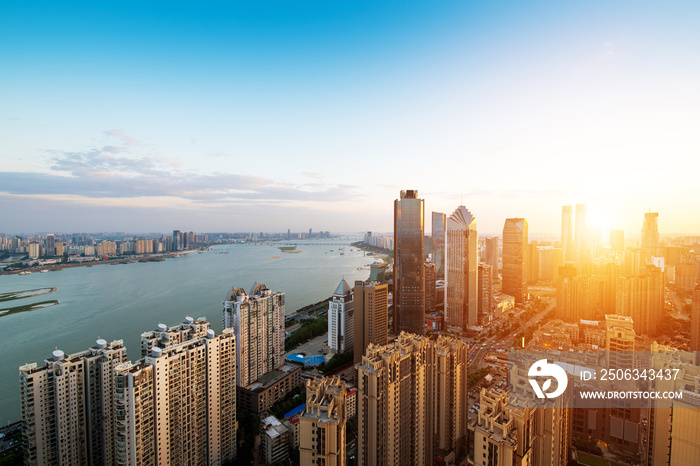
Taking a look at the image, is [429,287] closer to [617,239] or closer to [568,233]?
[568,233]

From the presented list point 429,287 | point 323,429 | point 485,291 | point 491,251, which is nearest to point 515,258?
point 485,291

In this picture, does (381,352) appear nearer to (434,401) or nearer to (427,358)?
(427,358)

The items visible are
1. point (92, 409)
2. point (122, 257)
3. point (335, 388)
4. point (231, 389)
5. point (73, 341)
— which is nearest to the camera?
point (335, 388)

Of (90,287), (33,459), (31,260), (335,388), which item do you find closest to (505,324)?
(335,388)

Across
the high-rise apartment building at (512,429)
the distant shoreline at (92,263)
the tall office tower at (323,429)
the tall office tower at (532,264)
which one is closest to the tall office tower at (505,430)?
the high-rise apartment building at (512,429)

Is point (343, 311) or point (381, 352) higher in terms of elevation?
point (381, 352)
